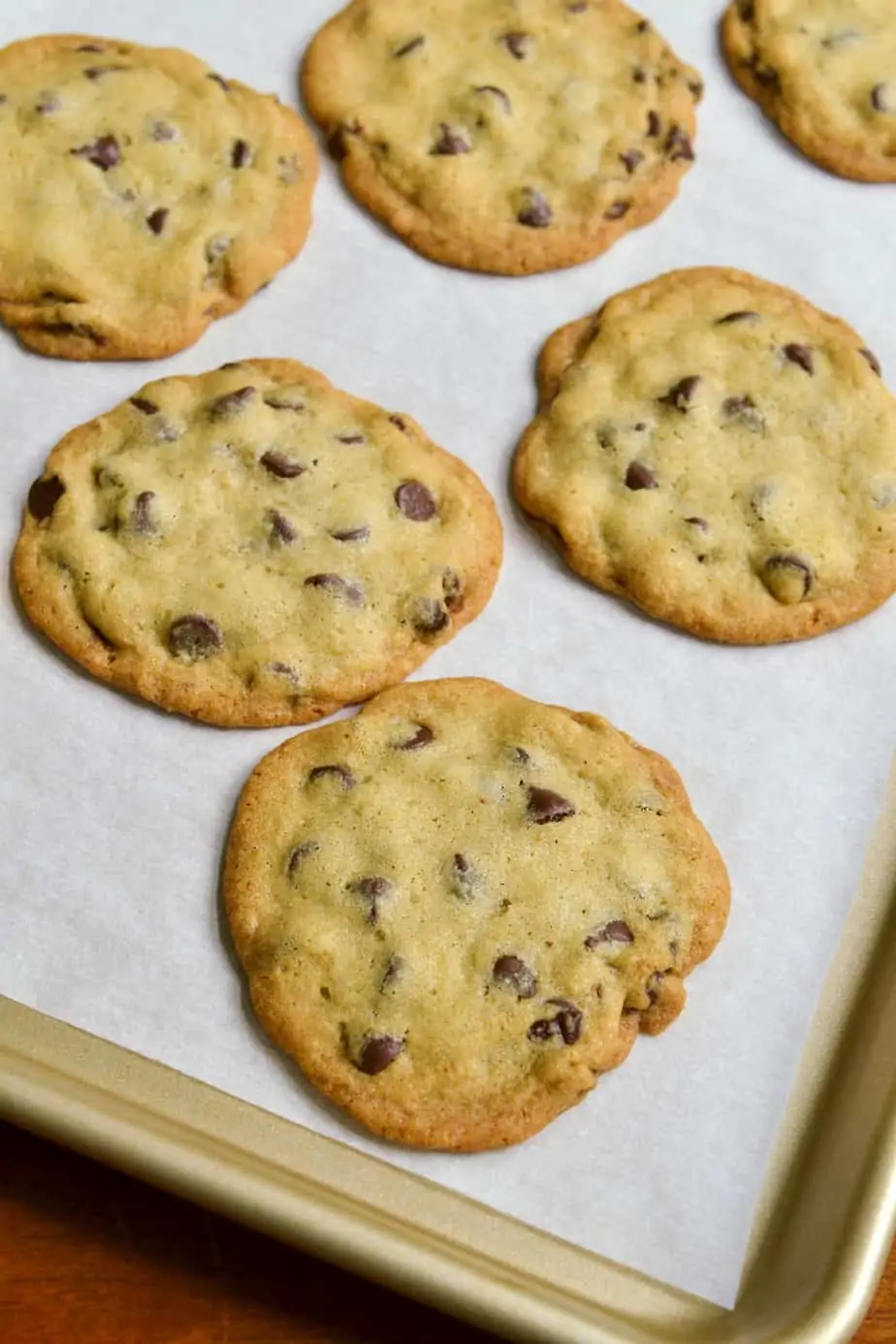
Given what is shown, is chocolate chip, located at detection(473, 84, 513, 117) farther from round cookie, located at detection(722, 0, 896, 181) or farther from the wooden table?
the wooden table

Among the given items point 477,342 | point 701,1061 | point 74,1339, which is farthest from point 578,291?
point 74,1339

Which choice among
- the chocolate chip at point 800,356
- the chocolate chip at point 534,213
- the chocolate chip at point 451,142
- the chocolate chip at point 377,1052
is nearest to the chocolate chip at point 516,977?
the chocolate chip at point 377,1052

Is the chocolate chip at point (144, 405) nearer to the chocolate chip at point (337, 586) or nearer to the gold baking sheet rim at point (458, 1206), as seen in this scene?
the chocolate chip at point (337, 586)

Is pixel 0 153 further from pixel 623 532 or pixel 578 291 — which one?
pixel 623 532

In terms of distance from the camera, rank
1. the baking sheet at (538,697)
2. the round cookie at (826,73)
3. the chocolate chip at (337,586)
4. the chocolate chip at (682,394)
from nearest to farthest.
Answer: the baking sheet at (538,697) < the chocolate chip at (337,586) < the chocolate chip at (682,394) < the round cookie at (826,73)

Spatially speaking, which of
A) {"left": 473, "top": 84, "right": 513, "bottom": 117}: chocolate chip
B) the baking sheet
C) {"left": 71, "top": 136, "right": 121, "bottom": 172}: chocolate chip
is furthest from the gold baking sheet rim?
{"left": 473, "top": 84, "right": 513, "bottom": 117}: chocolate chip

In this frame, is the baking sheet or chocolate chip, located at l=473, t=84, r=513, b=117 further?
chocolate chip, located at l=473, t=84, r=513, b=117

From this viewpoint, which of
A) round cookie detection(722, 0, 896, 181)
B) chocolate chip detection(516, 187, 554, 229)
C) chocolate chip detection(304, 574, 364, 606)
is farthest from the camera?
round cookie detection(722, 0, 896, 181)
